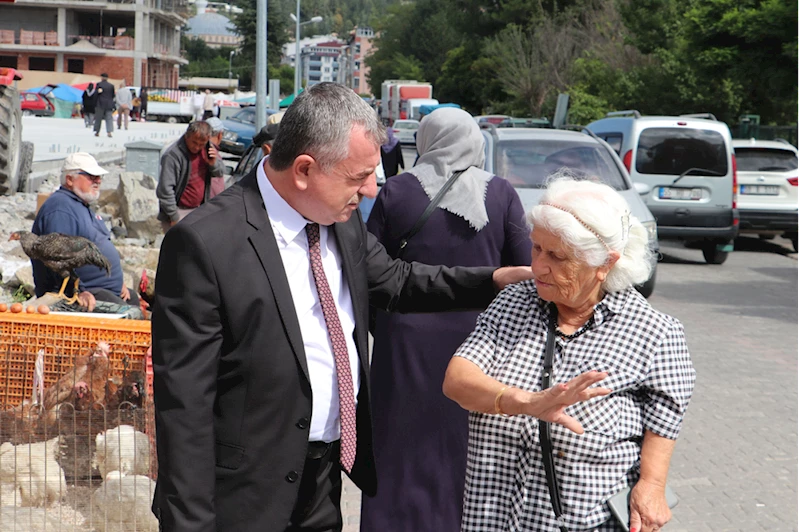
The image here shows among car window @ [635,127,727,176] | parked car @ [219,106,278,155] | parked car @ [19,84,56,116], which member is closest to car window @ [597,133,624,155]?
car window @ [635,127,727,176]

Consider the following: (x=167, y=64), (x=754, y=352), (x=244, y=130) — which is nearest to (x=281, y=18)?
(x=167, y=64)

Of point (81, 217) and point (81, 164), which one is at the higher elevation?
point (81, 164)

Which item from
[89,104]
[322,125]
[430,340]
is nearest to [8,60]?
[89,104]

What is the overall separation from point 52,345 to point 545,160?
7233 mm

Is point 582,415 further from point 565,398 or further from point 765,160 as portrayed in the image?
point 765,160

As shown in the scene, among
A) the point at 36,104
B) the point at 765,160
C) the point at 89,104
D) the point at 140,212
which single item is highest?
the point at 36,104

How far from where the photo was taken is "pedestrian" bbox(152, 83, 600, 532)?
8.29ft

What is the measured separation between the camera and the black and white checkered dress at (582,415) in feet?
8.80

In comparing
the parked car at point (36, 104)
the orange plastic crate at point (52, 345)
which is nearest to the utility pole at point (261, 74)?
the orange plastic crate at point (52, 345)

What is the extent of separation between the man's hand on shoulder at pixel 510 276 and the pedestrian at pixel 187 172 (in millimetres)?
6904

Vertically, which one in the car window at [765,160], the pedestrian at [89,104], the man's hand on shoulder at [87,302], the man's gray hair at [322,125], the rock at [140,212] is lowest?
the man's hand on shoulder at [87,302]

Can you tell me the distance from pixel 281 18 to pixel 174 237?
117 meters

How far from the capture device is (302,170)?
2729mm

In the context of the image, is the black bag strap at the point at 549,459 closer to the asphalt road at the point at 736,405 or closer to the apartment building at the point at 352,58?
the asphalt road at the point at 736,405
